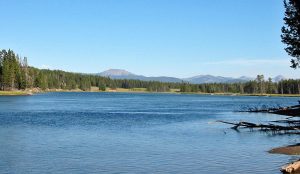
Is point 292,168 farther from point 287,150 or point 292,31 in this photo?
point 292,31

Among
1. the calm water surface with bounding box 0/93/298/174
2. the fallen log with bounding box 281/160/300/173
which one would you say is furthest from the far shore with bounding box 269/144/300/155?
the fallen log with bounding box 281/160/300/173

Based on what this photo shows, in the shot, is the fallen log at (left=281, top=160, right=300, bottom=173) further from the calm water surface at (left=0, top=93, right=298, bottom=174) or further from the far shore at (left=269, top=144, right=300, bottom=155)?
the far shore at (left=269, top=144, right=300, bottom=155)

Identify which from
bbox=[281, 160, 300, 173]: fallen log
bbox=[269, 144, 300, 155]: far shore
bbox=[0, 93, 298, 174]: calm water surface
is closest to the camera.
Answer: bbox=[281, 160, 300, 173]: fallen log

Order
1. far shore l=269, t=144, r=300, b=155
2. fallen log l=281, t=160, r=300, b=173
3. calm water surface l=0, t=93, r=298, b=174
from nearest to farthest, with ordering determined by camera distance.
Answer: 1. fallen log l=281, t=160, r=300, b=173
2. calm water surface l=0, t=93, r=298, b=174
3. far shore l=269, t=144, r=300, b=155

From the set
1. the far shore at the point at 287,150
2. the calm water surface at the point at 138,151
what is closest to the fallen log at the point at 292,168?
the calm water surface at the point at 138,151

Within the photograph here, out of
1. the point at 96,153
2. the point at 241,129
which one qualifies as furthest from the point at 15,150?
the point at 241,129

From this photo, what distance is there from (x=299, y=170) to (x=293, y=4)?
3829 cm

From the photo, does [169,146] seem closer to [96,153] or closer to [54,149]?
[96,153]

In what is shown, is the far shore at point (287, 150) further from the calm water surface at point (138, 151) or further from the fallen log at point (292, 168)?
the fallen log at point (292, 168)

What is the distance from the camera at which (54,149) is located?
1682 inches

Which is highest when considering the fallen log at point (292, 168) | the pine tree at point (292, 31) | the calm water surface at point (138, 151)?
the pine tree at point (292, 31)

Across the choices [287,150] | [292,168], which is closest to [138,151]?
[287,150]

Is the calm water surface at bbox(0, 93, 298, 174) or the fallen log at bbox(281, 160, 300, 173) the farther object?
the calm water surface at bbox(0, 93, 298, 174)

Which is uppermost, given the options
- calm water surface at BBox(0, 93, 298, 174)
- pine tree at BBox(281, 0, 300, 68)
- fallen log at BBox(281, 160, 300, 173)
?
pine tree at BBox(281, 0, 300, 68)
